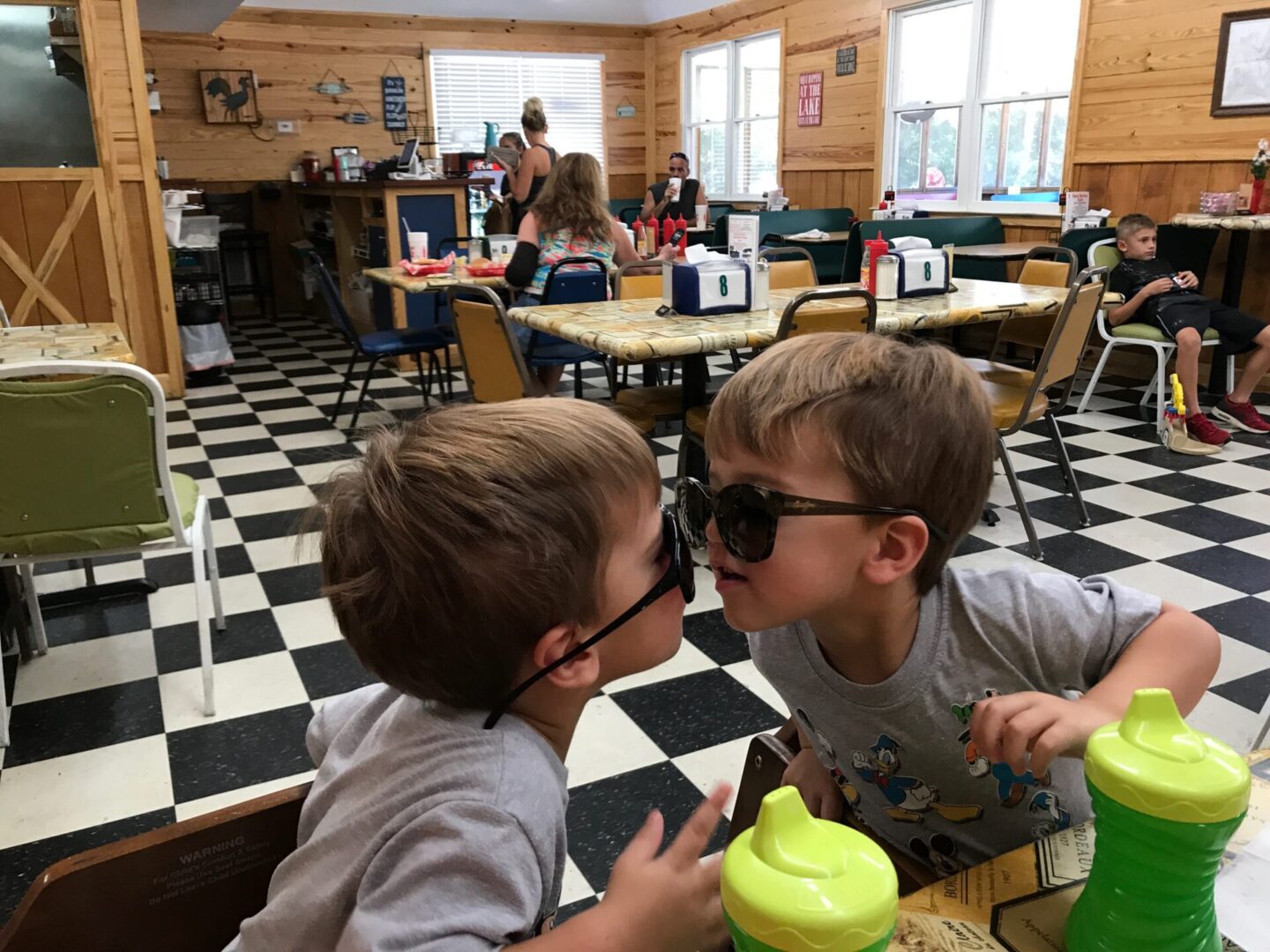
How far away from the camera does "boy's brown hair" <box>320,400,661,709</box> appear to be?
70 centimetres

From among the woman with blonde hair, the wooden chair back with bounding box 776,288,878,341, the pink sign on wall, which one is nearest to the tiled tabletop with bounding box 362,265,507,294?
the woman with blonde hair

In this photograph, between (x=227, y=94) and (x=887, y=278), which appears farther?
(x=227, y=94)

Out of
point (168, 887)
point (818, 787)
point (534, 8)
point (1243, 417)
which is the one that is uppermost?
point (534, 8)

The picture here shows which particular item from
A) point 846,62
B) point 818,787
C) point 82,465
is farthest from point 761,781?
point 846,62

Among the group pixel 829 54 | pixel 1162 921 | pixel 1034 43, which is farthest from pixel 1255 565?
pixel 829 54

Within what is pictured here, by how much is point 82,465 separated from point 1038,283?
11.4 feet

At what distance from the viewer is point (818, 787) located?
1080mm

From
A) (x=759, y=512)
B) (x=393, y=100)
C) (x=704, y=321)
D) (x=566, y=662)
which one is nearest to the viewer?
(x=566, y=662)

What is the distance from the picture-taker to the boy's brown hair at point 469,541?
70 cm

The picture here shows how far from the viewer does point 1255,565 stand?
288 centimetres

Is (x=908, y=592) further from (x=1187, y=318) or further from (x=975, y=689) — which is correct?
(x=1187, y=318)

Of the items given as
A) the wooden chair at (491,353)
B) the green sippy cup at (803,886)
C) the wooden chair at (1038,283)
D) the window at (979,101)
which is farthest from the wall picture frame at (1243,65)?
the green sippy cup at (803,886)

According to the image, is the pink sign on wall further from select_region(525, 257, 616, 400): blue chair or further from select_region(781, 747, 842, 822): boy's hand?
select_region(781, 747, 842, 822): boy's hand

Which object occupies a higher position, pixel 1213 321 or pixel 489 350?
pixel 489 350
